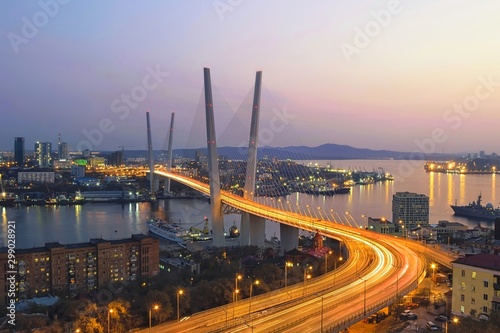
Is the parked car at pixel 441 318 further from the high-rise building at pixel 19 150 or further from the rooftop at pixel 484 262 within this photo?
the high-rise building at pixel 19 150

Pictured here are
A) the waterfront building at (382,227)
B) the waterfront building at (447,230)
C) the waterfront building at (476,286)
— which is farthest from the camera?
the waterfront building at (447,230)

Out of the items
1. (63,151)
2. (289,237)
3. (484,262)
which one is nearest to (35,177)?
(63,151)

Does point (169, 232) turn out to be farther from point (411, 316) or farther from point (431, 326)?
point (431, 326)

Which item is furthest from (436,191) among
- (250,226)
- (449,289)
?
(449,289)

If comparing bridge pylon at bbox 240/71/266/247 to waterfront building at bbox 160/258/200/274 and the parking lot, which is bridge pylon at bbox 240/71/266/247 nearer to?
waterfront building at bbox 160/258/200/274

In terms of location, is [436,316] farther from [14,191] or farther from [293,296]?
[14,191]

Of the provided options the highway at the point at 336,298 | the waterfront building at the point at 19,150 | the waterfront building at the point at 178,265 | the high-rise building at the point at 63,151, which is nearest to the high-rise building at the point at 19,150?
the waterfront building at the point at 19,150
